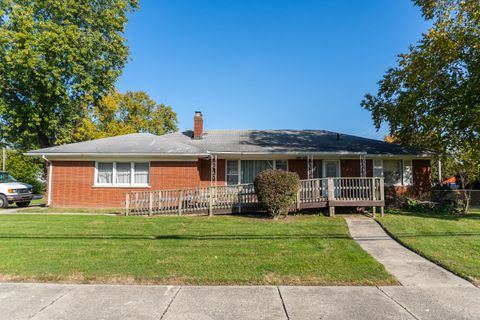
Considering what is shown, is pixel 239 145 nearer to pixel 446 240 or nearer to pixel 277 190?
pixel 277 190

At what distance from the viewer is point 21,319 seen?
12.4 feet

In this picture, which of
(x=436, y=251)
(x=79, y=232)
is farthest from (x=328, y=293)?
(x=79, y=232)

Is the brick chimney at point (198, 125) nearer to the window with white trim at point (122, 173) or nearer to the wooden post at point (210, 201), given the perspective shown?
the window with white trim at point (122, 173)

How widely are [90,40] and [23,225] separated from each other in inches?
731

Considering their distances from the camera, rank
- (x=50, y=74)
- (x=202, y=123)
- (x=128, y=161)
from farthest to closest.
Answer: (x=50, y=74), (x=202, y=123), (x=128, y=161)

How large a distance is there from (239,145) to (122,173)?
6264 mm

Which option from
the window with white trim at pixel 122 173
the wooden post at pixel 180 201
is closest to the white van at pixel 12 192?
the window with white trim at pixel 122 173

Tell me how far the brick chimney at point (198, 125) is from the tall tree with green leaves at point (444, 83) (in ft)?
34.9

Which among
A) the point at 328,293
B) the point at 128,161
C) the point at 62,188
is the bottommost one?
the point at 328,293

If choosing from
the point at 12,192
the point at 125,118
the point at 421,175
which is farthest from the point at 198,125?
the point at 125,118

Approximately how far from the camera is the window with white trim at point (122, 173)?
1531 cm

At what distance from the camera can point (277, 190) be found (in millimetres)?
10961

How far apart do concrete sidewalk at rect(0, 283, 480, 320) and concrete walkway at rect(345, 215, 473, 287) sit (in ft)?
1.01

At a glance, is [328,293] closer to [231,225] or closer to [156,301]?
[156,301]
